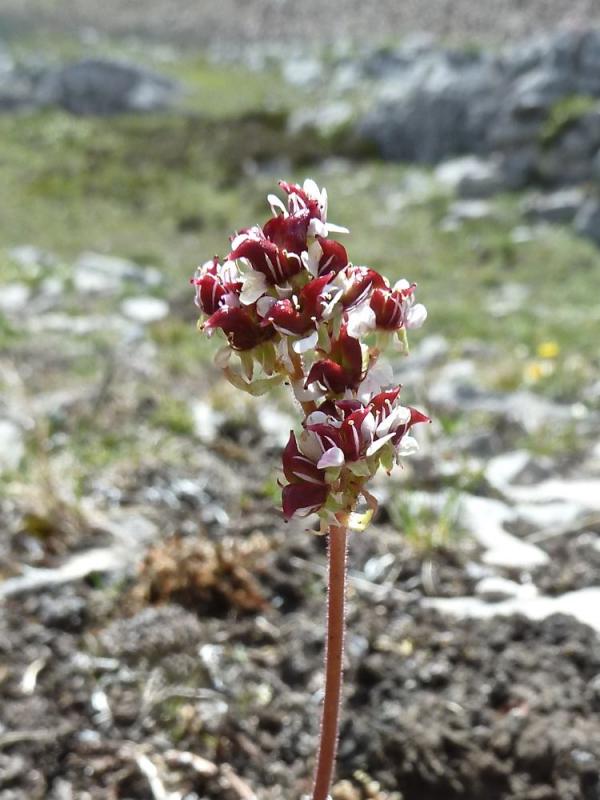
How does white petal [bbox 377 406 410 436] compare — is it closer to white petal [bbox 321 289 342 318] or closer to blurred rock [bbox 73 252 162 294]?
white petal [bbox 321 289 342 318]

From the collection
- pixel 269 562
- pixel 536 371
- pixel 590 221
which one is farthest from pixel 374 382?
pixel 590 221

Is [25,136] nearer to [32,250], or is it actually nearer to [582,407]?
[32,250]

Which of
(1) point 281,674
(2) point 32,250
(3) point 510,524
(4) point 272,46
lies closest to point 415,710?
(1) point 281,674

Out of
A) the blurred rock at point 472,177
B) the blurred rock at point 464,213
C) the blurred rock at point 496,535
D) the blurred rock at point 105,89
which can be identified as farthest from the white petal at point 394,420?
the blurred rock at point 105,89

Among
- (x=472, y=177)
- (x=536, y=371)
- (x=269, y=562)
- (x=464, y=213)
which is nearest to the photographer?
(x=269, y=562)

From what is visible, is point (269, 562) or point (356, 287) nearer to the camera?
point (356, 287)

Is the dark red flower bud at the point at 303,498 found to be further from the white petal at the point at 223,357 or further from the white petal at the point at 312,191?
the white petal at the point at 312,191

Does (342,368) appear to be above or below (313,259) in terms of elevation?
below

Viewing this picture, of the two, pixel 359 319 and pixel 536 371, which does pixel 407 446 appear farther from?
pixel 536 371
